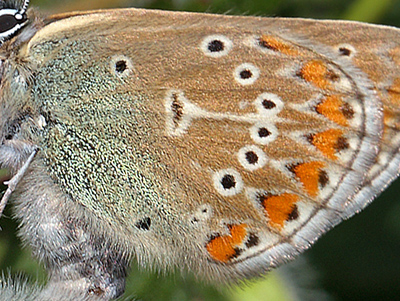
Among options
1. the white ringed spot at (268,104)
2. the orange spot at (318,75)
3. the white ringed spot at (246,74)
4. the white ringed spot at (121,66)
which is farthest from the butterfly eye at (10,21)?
the orange spot at (318,75)

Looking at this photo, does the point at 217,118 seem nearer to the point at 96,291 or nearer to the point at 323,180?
the point at 323,180

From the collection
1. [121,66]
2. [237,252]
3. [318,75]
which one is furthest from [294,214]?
[121,66]

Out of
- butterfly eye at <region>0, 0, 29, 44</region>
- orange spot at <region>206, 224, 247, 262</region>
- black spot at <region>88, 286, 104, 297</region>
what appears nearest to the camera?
butterfly eye at <region>0, 0, 29, 44</region>

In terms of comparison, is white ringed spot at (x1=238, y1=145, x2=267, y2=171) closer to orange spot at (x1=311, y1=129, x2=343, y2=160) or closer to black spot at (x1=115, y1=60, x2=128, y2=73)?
orange spot at (x1=311, y1=129, x2=343, y2=160)

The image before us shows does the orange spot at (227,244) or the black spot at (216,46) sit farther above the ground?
the black spot at (216,46)

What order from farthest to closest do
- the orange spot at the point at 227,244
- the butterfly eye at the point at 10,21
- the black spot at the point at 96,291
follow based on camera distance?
the black spot at the point at 96,291 → the orange spot at the point at 227,244 → the butterfly eye at the point at 10,21

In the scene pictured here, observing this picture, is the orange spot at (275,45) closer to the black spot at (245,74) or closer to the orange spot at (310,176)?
the black spot at (245,74)

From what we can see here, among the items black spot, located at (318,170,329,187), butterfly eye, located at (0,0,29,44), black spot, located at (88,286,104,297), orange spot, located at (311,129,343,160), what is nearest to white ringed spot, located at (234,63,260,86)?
orange spot, located at (311,129,343,160)

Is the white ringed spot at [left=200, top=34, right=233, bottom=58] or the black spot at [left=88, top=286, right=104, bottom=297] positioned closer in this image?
the white ringed spot at [left=200, top=34, right=233, bottom=58]
